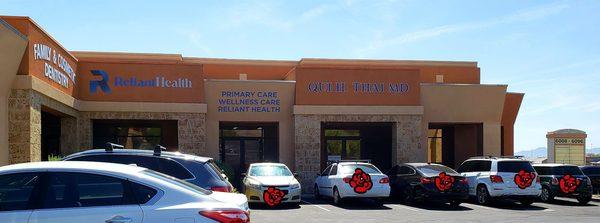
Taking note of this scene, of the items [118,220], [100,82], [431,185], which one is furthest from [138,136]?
[118,220]

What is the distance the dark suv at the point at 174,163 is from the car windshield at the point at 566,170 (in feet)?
47.4

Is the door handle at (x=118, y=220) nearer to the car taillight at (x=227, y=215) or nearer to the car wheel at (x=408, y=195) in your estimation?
the car taillight at (x=227, y=215)

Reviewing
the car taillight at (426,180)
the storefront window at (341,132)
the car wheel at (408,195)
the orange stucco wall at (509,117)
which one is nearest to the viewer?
the car taillight at (426,180)

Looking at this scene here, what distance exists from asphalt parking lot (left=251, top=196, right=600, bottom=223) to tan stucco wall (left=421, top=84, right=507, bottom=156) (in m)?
5.89

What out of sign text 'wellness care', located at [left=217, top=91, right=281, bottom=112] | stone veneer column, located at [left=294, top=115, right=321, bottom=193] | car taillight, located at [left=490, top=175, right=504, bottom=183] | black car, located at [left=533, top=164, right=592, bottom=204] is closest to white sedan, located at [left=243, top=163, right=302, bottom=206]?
stone veneer column, located at [left=294, top=115, right=321, bottom=193]

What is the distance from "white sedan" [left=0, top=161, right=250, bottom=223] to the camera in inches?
226

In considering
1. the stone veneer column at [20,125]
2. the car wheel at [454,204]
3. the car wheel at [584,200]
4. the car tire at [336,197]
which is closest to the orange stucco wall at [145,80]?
the stone veneer column at [20,125]

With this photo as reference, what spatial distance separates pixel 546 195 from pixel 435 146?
821 centimetres

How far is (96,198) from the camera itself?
5.89 m

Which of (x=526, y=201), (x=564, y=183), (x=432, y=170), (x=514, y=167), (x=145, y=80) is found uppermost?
(x=145, y=80)

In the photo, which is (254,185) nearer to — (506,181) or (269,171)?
(269,171)

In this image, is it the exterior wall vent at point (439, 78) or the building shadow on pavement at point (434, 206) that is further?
the exterior wall vent at point (439, 78)

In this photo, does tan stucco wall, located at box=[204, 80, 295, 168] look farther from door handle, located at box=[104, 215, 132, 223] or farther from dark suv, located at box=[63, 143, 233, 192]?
door handle, located at box=[104, 215, 132, 223]

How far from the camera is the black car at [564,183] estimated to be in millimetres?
19250
